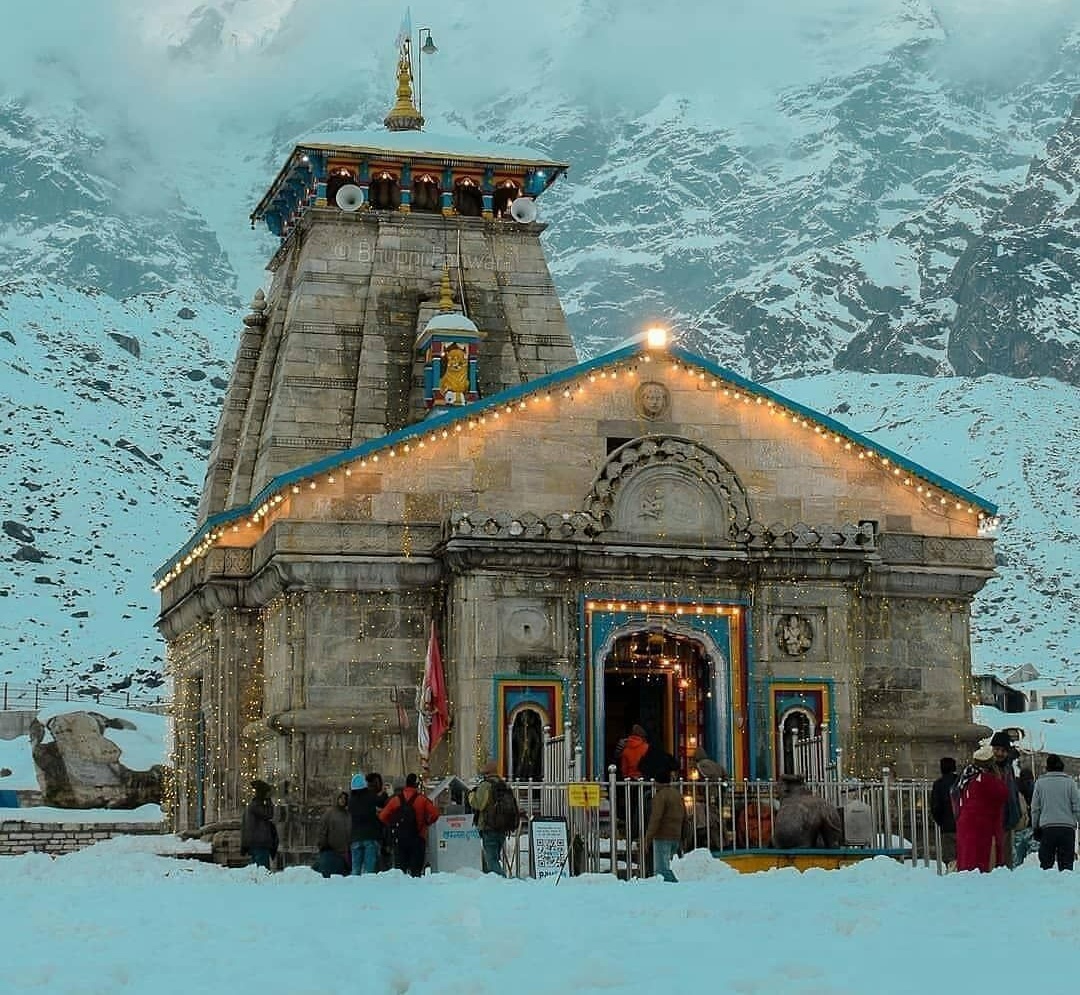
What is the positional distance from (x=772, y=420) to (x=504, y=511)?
15.7ft

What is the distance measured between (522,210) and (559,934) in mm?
25531

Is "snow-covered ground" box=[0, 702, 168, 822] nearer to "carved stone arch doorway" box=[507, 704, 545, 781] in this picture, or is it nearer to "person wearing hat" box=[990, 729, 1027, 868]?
"carved stone arch doorway" box=[507, 704, 545, 781]

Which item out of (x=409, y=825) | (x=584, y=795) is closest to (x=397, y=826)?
(x=409, y=825)

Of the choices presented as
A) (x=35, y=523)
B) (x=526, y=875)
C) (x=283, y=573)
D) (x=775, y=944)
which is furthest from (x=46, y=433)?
(x=775, y=944)

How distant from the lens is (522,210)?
40.2m

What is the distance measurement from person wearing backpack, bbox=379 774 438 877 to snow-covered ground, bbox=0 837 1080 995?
1146mm

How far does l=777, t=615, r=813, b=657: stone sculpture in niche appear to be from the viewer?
32.6m

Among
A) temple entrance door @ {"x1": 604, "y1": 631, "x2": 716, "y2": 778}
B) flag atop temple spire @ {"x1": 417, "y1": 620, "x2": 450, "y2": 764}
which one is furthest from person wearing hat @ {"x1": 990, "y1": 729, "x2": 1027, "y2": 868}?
flag atop temple spire @ {"x1": 417, "y1": 620, "x2": 450, "y2": 764}

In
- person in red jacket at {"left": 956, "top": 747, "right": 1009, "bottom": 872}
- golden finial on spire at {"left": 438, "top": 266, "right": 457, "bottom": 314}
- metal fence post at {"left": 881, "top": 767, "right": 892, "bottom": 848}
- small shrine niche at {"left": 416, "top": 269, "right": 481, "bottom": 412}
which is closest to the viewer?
person in red jacket at {"left": 956, "top": 747, "right": 1009, "bottom": 872}

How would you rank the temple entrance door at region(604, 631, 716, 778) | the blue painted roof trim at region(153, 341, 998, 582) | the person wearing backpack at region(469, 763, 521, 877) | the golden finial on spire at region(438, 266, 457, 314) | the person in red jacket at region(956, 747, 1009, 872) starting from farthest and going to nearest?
the golden finial on spire at region(438, 266, 457, 314) < the temple entrance door at region(604, 631, 716, 778) < the blue painted roof trim at region(153, 341, 998, 582) < the person wearing backpack at region(469, 763, 521, 877) < the person in red jacket at region(956, 747, 1009, 872)

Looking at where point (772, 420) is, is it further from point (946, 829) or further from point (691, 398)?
point (946, 829)

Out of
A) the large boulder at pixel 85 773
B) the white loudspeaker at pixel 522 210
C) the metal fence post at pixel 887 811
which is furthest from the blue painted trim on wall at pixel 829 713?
the large boulder at pixel 85 773

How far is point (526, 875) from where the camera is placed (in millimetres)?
Result: 25484

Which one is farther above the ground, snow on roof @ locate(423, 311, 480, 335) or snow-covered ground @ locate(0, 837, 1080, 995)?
snow on roof @ locate(423, 311, 480, 335)
